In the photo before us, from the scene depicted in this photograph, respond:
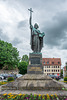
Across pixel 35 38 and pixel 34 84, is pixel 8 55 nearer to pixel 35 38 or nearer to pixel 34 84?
pixel 35 38

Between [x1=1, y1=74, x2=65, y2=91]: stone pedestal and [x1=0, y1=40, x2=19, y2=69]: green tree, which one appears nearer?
[x1=1, y1=74, x2=65, y2=91]: stone pedestal

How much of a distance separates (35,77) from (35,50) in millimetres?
3258

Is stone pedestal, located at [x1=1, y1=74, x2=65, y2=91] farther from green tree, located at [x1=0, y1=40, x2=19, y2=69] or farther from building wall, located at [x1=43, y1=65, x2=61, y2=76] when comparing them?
building wall, located at [x1=43, y1=65, x2=61, y2=76]

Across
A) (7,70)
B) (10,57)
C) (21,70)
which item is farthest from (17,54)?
(21,70)

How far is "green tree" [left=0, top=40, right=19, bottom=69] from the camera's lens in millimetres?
32156

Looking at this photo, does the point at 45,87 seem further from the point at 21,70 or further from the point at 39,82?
the point at 21,70

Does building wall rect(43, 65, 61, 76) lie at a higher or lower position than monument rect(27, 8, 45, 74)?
lower

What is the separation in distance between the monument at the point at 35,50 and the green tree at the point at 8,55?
2219 centimetres

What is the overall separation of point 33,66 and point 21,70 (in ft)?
146

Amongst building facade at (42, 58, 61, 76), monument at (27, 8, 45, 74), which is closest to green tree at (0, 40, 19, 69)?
monument at (27, 8, 45, 74)

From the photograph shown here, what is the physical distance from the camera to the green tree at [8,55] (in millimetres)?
32156

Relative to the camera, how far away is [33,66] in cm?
1034

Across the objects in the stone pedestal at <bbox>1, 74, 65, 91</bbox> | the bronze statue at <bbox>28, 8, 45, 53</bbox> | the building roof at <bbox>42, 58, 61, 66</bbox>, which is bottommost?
the stone pedestal at <bbox>1, 74, 65, 91</bbox>

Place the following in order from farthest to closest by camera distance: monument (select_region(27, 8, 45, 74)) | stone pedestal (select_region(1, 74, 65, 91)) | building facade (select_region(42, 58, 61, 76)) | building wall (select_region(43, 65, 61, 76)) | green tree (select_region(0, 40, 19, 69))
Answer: building wall (select_region(43, 65, 61, 76)), building facade (select_region(42, 58, 61, 76)), green tree (select_region(0, 40, 19, 69)), monument (select_region(27, 8, 45, 74)), stone pedestal (select_region(1, 74, 65, 91))
